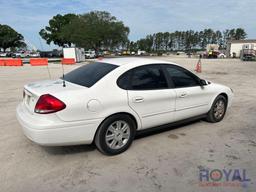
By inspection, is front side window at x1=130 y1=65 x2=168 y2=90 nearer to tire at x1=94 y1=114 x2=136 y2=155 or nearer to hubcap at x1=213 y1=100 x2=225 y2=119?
tire at x1=94 y1=114 x2=136 y2=155

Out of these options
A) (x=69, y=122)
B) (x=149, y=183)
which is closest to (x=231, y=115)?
(x=149, y=183)

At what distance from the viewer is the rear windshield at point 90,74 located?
12.2 feet

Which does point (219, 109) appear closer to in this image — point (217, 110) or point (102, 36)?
point (217, 110)

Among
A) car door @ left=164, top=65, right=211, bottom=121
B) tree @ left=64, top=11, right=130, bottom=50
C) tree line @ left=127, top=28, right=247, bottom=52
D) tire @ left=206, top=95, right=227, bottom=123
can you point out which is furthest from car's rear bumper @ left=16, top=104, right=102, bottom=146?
tree line @ left=127, top=28, right=247, bottom=52

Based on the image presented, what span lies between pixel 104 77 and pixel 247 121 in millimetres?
3809

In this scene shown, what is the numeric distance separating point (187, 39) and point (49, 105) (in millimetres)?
116229

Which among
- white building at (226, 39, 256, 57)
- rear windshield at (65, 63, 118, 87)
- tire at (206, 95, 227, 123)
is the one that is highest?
white building at (226, 39, 256, 57)

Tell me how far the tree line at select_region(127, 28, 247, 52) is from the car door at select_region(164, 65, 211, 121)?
336 ft

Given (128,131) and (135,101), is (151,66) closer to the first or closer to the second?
(135,101)

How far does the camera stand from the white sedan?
3.25 metres

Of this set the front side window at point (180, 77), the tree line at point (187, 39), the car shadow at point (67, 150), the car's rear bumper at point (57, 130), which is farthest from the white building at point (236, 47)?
the car's rear bumper at point (57, 130)

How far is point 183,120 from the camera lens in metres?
4.62

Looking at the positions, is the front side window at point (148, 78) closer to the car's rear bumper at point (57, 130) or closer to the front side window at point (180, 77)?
the front side window at point (180, 77)

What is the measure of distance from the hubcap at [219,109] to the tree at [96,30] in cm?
4822
